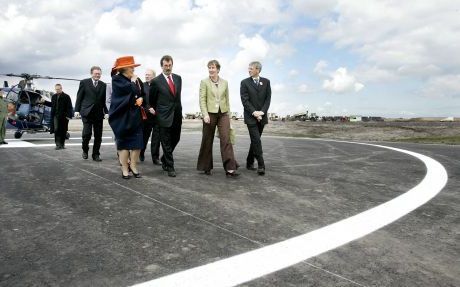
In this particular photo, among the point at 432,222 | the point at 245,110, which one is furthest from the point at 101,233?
the point at 245,110

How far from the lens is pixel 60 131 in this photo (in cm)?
1010

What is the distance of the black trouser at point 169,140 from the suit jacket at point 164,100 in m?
0.12

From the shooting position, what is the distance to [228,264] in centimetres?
247

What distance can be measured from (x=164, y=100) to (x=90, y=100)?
2969 millimetres

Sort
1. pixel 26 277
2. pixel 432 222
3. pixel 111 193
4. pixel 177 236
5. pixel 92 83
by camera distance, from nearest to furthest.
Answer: pixel 26 277 < pixel 177 236 < pixel 432 222 < pixel 111 193 < pixel 92 83

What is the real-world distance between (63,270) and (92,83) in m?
6.71

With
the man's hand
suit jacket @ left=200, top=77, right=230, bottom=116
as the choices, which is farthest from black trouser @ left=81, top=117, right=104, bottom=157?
the man's hand

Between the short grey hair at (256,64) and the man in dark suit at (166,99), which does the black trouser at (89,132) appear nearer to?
the man in dark suit at (166,99)

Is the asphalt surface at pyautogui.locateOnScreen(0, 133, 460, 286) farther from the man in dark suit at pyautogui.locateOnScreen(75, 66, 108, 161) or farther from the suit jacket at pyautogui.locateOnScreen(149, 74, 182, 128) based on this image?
the man in dark suit at pyautogui.locateOnScreen(75, 66, 108, 161)

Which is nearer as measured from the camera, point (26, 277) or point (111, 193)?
point (26, 277)

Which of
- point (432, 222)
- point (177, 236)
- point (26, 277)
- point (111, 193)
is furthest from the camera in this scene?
point (111, 193)

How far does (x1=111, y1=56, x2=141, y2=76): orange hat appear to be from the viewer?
18.2 ft

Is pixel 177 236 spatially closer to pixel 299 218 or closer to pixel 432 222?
pixel 299 218

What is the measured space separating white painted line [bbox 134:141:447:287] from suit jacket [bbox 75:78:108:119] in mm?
6405
